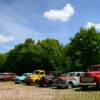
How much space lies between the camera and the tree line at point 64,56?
205ft

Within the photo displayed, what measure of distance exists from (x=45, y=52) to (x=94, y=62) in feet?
55.7

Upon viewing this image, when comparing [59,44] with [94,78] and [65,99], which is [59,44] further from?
[65,99]

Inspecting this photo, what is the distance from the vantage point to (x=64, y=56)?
7538 centimetres

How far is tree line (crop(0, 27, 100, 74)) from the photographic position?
62.5 meters

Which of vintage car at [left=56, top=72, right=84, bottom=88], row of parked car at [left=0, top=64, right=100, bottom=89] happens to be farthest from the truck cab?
vintage car at [left=56, top=72, right=84, bottom=88]

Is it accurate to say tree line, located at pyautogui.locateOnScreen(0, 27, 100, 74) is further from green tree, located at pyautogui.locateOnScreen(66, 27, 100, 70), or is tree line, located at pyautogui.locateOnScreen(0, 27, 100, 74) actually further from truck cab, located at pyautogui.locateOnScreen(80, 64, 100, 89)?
truck cab, located at pyautogui.locateOnScreen(80, 64, 100, 89)

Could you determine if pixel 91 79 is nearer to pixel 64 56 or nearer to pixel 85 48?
pixel 85 48

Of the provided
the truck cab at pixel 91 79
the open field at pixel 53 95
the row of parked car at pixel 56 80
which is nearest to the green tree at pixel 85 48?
the row of parked car at pixel 56 80

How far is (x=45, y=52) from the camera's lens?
76062 mm

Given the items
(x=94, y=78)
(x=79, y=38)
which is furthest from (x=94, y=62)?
(x=94, y=78)

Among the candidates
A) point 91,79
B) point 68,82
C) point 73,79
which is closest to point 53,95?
point 91,79

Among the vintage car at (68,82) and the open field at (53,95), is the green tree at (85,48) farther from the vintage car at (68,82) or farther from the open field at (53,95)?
the open field at (53,95)

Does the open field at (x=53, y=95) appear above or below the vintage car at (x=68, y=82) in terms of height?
below

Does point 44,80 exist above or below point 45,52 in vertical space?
below
